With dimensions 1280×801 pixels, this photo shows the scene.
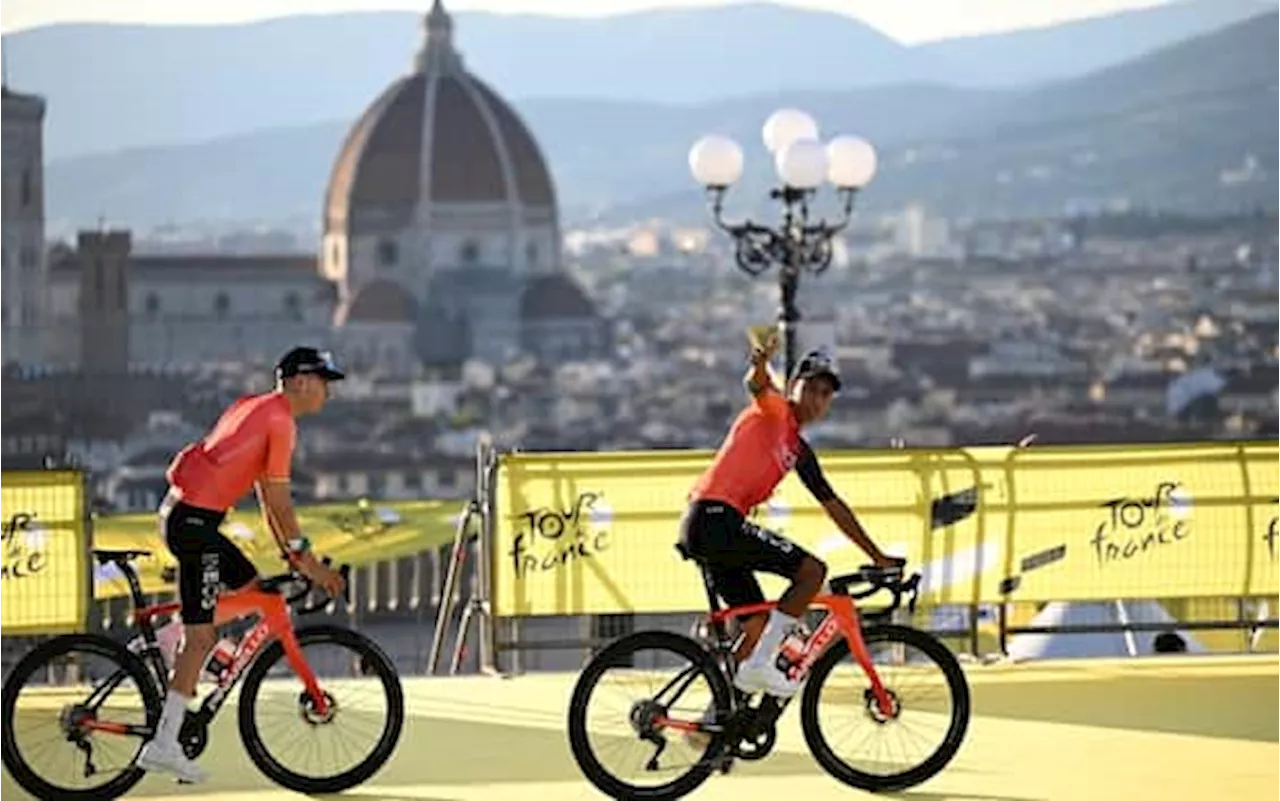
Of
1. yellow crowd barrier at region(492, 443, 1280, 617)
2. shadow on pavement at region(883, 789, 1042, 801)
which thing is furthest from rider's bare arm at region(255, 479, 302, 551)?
yellow crowd barrier at region(492, 443, 1280, 617)

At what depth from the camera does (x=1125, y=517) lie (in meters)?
12.6

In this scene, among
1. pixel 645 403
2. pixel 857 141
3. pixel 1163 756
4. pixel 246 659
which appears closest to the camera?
pixel 246 659

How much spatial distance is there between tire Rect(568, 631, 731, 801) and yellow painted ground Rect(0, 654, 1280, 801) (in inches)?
8.7

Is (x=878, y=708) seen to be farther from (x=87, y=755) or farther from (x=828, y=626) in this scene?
(x=87, y=755)

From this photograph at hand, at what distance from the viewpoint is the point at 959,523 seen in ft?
40.8

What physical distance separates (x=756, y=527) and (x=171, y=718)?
5.00ft

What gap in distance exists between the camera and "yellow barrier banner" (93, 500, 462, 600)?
14.9m

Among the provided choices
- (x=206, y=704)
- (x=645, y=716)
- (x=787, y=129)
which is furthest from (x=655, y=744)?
(x=787, y=129)

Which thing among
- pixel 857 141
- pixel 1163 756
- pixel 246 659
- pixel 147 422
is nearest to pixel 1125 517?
pixel 1163 756

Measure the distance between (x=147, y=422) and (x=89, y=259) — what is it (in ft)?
91.5

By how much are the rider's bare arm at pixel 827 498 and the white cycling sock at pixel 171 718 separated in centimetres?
163

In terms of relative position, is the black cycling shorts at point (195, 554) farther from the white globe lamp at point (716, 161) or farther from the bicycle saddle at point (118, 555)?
the white globe lamp at point (716, 161)

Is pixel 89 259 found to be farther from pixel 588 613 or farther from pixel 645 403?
pixel 588 613

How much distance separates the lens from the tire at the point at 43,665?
8.86 m
